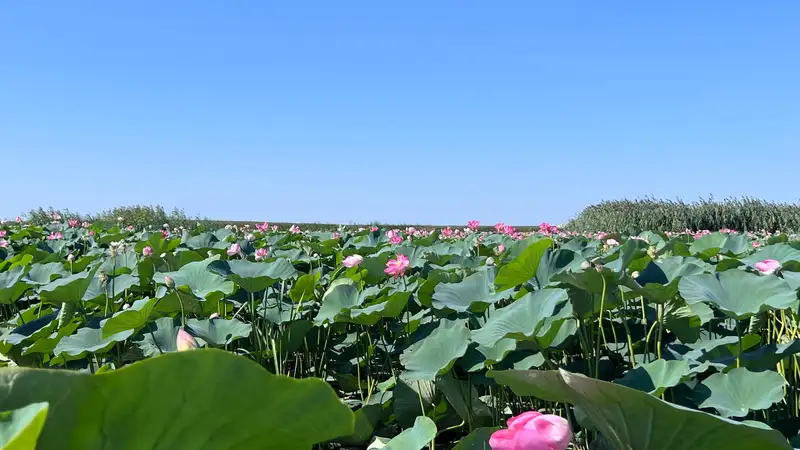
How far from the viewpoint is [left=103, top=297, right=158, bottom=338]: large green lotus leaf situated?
5.82ft

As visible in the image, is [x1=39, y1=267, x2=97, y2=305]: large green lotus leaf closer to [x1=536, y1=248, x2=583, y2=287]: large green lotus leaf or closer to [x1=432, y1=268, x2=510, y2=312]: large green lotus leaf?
[x1=432, y1=268, x2=510, y2=312]: large green lotus leaf

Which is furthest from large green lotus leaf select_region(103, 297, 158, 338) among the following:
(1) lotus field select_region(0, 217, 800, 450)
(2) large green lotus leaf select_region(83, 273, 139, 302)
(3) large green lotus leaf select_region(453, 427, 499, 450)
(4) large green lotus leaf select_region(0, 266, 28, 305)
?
(3) large green lotus leaf select_region(453, 427, 499, 450)

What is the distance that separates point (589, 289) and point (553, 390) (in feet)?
2.56

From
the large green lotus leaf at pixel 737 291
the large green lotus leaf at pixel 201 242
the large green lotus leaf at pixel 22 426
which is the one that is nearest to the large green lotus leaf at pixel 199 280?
the large green lotus leaf at pixel 737 291

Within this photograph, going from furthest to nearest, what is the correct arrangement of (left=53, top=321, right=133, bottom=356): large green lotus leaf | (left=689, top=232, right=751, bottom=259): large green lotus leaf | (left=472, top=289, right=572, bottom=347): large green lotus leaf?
(left=689, top=232, right=751, bottom=259): large green lotus leaf < (left=53, top=321, right=133, bottom=356): large green lotus leaf < (left=472, top=289, right=572, bottom=347): large green lotus leaf

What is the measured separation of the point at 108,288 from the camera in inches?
97.9

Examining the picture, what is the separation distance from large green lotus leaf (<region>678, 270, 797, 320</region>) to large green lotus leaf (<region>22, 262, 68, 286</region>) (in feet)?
7.20

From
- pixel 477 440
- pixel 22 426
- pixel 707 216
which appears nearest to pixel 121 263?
pixel 477 440

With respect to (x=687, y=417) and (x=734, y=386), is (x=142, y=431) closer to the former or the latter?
(x=687, y=417)

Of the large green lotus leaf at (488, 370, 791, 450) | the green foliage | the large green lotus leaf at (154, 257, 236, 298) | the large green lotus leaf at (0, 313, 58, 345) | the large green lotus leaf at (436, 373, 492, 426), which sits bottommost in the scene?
the green foliage

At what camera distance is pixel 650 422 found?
2.62ft

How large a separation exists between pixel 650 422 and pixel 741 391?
0.67 meters

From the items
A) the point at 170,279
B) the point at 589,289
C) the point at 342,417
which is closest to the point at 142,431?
the point at 342,417

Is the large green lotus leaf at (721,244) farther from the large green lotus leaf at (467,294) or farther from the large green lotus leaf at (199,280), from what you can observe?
the large green lotus leaf at (199,280)
